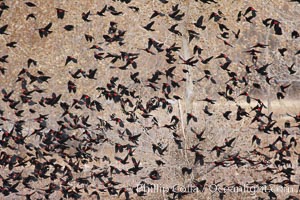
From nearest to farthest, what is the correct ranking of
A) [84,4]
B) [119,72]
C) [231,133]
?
[231,133] → [84,4] → [119,72]

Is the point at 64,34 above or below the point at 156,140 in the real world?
above

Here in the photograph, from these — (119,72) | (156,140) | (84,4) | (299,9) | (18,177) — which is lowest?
(18,177)

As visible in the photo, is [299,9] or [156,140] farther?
[299,9]

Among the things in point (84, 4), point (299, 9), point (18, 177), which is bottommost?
point (18, 177)

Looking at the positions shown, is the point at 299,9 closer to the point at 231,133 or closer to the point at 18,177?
the point at 231,133

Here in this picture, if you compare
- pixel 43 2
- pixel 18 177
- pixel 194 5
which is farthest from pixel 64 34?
pixel 18 177

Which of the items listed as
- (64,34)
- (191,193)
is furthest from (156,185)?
(64,34)

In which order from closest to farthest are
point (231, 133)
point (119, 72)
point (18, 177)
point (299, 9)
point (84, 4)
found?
point (18, 177)
point (231, 133)
point (84, 4)
point (119, 72)
point (299, 9)

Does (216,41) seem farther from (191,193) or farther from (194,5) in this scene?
(191,193)

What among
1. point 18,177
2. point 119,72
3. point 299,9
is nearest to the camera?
point 18,177
